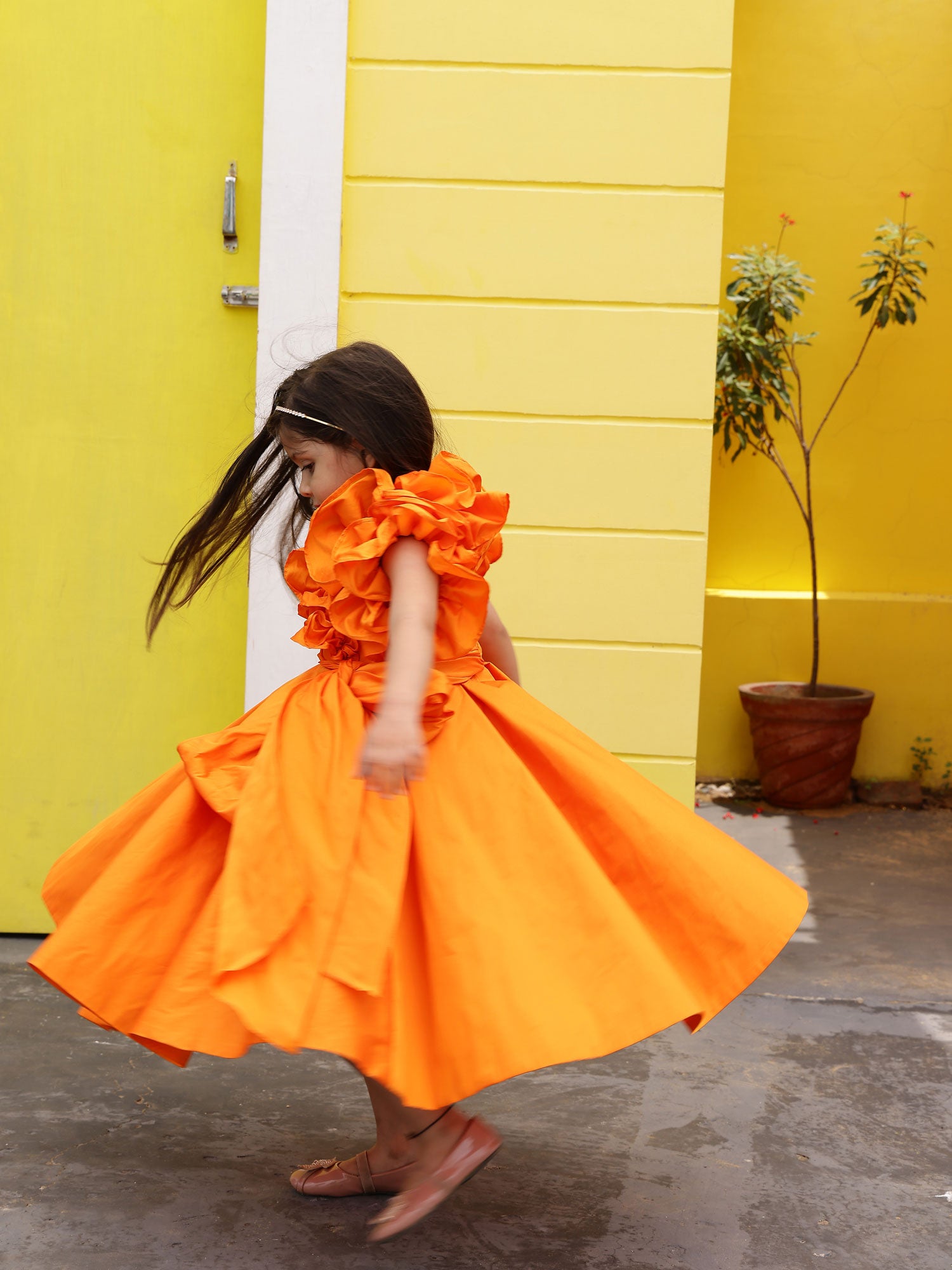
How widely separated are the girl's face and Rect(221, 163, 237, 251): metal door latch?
128 centimetres

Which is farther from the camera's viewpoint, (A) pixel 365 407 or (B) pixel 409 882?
(A) pixel 365 407

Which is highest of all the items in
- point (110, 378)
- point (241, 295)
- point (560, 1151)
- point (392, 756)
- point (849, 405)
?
point (241, 295)

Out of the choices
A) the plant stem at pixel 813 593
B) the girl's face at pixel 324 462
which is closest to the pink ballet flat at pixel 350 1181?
the girl's face at pixel 324 462

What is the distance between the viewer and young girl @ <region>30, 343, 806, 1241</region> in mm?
1528

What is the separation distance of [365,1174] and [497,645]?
0.89 meters

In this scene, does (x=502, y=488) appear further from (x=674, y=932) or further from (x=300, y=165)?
(x=674, y=932)

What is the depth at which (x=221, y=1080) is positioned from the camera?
95.3 inches

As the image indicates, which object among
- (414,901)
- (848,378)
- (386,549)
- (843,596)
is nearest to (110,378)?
(386,549)

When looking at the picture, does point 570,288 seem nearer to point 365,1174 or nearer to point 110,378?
point 110,378

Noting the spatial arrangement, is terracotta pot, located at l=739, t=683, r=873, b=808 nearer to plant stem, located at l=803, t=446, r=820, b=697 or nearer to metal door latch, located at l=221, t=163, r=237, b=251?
plant stem, located at l=803, t=446, r=820, b=697

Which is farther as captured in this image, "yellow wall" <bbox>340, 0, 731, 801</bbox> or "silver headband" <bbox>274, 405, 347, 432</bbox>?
"yellow wall" <bbox>340, 0, 731, 801</bbox>

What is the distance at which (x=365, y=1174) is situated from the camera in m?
1.95

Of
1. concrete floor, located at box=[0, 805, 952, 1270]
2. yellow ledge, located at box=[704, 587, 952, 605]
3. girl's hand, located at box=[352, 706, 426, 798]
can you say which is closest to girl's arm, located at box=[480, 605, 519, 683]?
girl's hand, located at box=[352, 706, 426, 798]

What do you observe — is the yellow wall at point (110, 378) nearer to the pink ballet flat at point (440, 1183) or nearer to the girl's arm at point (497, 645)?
the girl's arm at point (497, 645)
